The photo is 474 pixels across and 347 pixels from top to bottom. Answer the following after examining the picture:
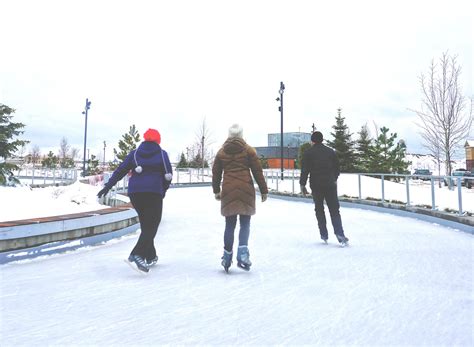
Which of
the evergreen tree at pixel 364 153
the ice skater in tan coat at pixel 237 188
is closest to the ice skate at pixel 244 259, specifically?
the ice skater in tan coat at pixel 237 188

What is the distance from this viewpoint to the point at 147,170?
3.64m

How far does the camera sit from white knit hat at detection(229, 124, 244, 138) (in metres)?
3.81

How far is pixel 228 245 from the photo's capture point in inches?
146

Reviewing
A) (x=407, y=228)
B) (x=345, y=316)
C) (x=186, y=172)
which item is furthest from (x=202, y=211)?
(x=186, y=172)

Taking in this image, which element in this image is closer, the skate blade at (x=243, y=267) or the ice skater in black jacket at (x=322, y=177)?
the skate blade at (x=243, y=267)

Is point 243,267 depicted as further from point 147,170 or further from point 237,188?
point 147,170

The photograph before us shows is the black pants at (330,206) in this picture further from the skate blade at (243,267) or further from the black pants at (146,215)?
the black pants at (146,215)

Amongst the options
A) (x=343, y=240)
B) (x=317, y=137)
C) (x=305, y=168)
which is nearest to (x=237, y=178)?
(x=305, y=168)

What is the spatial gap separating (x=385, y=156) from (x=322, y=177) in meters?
34.4

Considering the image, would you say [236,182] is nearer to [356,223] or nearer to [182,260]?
[182,260]

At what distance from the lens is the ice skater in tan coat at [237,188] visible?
12.1 ft

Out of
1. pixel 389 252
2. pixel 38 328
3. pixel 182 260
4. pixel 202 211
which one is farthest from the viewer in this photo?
pixel 202 211

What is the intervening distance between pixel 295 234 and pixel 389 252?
1772 mm

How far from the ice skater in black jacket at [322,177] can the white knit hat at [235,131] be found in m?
1.73
